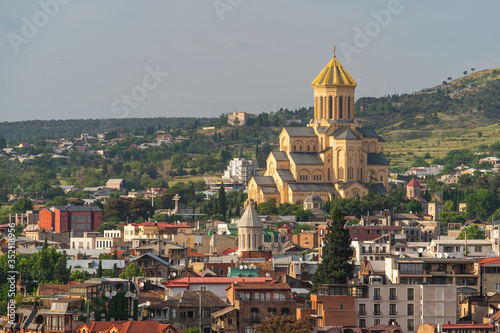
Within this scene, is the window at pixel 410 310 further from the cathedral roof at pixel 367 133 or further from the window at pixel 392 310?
the cathedral roof at pixel 367 133

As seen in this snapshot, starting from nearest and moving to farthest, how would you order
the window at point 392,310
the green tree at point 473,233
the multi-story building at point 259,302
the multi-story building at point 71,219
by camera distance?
the multi-story building at point 259,302 < the window at point 392,310 < the green tree at point 473,233 < the multi-story building at point 71,219

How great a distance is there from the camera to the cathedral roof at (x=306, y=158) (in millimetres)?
141500

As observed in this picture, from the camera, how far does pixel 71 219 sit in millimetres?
135125

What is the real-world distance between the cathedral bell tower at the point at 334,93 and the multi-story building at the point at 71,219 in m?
24.9

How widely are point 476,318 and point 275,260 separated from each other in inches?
981

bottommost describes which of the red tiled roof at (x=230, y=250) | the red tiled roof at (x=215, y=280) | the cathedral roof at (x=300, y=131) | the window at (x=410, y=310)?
the window at (x=410, y=310)

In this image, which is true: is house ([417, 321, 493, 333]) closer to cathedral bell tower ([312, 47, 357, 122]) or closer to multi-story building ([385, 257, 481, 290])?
multi-story building ([385, 257, 481, 290])

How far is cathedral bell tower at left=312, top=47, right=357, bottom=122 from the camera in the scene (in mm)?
145000

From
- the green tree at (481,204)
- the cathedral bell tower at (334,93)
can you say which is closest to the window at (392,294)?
the green tree at (481,204)

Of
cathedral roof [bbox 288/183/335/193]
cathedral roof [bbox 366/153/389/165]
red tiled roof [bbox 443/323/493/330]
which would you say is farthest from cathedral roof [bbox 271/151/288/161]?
red tiled roof [bbox 443/323/493/330]

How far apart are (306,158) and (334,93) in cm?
738

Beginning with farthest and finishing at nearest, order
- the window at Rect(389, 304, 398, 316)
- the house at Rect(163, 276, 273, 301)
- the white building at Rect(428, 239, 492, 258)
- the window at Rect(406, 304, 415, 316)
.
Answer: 1. the white building at Rect(428, 239, 492, 258)
2. the house at Rect(163, 276, 273, 301)
3. the window at Rect(406, 304, 415, 316)
4. the window at Rect(389, 304, 398, 316)

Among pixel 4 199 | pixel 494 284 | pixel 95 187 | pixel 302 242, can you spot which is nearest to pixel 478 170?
pixel 95 187

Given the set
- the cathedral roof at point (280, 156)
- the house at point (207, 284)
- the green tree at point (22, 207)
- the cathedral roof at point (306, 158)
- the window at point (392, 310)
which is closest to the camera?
the window at point (392, 310)
